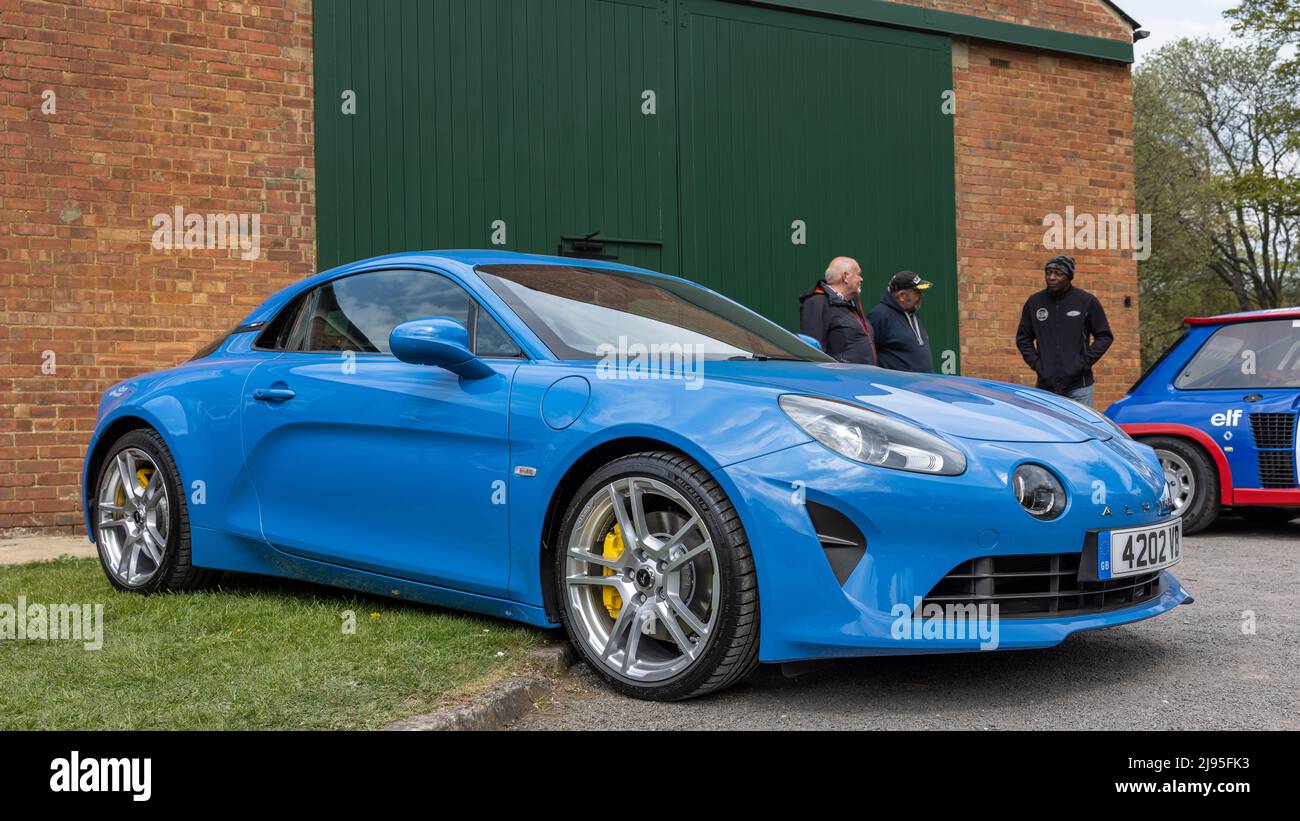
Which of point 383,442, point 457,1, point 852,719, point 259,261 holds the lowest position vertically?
point 852,719

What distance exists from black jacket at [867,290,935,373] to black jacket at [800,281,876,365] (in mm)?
436

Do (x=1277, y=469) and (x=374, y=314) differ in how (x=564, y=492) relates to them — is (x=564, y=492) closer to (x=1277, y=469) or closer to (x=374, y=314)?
(x=374, y=314)

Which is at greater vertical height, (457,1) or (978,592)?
(457,1)

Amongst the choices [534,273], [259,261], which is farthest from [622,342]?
[259,261]

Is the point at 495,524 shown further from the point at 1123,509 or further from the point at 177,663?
the point at 1123,509

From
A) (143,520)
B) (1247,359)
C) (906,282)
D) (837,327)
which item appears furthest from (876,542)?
(1247,359)

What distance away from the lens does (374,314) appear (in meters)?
→ 4.75

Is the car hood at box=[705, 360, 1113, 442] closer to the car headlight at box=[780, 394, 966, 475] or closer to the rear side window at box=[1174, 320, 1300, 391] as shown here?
the car headlight at box=[780, 394, 966, 475]

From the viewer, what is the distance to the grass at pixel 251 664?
3.21 metres

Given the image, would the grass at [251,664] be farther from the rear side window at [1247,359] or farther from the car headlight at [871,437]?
the rear side window at [1247,359]

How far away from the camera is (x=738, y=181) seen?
10.6 m


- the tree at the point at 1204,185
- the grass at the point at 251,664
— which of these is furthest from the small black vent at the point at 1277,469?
the tree at the point at 1204,185

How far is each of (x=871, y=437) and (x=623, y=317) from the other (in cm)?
126
